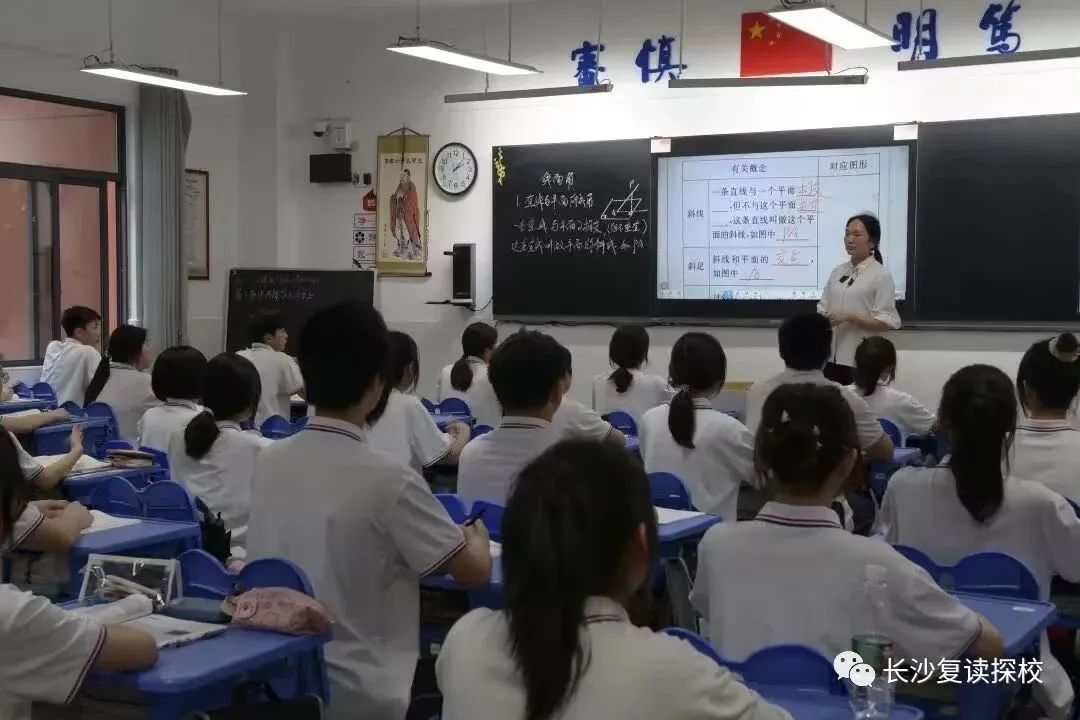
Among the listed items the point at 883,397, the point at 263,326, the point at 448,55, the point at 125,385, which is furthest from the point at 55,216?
the point at 883,397

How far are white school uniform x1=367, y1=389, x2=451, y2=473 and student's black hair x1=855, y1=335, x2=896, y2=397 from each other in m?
2.21

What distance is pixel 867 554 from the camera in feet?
7.48

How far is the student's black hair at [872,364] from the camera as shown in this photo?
235 inches

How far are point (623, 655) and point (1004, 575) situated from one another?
1749mm

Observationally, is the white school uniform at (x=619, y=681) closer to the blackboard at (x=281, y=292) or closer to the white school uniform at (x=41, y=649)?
the white school uniform at (x=41, y=649)

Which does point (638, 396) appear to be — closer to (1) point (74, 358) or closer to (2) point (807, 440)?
(1) point (74, 358)

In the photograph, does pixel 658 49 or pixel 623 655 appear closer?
pixel 623 655

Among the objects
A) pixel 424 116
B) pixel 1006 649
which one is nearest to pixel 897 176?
pixel 424 116

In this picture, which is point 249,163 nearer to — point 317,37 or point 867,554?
point 317,37

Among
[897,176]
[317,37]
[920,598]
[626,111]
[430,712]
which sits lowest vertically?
[430,712]

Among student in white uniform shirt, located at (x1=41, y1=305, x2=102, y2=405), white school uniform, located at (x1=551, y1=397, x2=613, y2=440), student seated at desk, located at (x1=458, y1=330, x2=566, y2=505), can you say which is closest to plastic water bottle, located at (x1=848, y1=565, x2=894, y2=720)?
student seated at desk, located at (x1=458, y1=330, x2=566, y2=505)

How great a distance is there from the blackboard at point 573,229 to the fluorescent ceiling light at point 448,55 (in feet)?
3.97

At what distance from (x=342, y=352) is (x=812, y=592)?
112 cm

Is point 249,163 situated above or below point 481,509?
above
